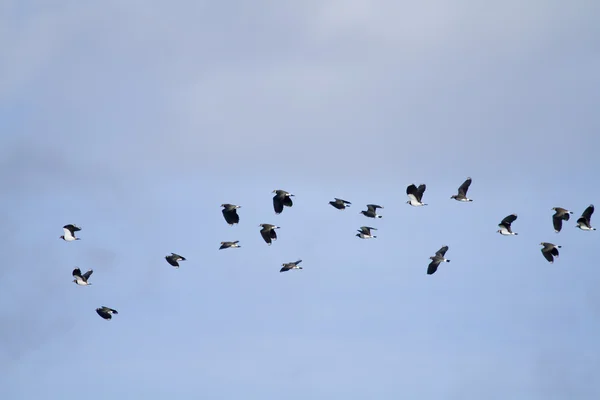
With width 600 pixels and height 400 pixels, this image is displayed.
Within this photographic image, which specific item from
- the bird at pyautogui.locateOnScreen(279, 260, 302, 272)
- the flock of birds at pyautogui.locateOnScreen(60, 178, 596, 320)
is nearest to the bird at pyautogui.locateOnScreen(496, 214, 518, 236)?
the flock of birds at pyautogui.locateOnScreen(60, 178, 596, 320)

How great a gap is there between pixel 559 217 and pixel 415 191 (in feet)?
43.6

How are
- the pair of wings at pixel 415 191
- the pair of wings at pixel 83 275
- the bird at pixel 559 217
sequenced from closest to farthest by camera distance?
the bird at pixel 559 217, the pair of wings at pixel 415 191, the pair of wings at pixel 83 275

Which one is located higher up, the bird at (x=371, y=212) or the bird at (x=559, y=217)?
the bird at (x=371, y=212)

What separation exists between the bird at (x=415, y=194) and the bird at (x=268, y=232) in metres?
12.6

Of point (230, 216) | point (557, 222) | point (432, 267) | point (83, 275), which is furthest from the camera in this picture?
point (83, 275)

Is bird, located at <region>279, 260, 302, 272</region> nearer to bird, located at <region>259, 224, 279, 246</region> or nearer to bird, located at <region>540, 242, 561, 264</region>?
→ bird, located at <region>259, 224, 279, 246</region>

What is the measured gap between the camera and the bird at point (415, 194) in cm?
11600

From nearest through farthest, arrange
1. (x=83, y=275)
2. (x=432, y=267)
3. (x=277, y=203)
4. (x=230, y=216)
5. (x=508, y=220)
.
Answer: (x=277, y=203) < (x=230, y=216) < (x=508, y=220) < (x=432, y=267) < (x=83, y=275)

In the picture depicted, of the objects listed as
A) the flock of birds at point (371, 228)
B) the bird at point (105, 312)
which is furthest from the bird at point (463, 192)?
the bird at point (105, 312)

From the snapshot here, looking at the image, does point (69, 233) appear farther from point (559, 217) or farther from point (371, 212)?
point (559, 217)

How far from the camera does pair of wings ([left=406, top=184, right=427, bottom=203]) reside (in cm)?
11589

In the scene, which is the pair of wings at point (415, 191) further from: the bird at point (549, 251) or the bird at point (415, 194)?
A: the bird at point (549, 251)

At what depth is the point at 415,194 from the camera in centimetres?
11669

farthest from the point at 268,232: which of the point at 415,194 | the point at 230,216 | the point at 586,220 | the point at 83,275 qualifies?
the point at 586,220
